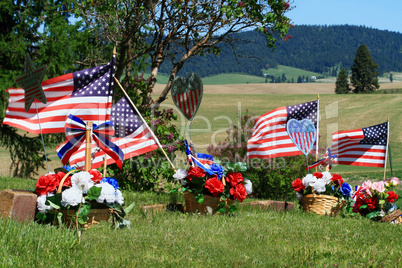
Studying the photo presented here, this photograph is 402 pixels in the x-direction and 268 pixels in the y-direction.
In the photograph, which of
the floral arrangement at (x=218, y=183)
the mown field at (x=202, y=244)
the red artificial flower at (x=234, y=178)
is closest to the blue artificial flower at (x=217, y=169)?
the floral arrangement at (x=218, y=183)

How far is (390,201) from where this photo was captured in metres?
7.36

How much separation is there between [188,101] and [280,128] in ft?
→ 6.03

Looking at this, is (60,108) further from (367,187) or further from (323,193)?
(367,187)

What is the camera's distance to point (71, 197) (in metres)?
5.02

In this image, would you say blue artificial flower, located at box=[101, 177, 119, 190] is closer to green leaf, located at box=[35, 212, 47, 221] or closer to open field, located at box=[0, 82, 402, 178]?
green leaf, located at box=[35, 212, 47, 221]

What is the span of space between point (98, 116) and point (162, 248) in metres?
2.99

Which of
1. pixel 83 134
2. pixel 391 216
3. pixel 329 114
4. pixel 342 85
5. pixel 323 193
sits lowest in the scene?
pixel 329 114

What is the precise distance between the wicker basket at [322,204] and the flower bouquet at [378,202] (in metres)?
0.48

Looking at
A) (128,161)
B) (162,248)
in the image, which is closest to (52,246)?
(162,248)

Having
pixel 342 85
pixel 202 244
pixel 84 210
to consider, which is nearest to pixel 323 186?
pixel 202 244

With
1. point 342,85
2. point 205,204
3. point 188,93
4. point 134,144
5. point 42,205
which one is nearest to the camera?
point 42,205

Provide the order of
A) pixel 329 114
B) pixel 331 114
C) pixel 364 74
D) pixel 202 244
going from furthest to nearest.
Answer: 1. pixel 364 74
2. pixel 329 114
3. pixel 331 114
4. pixel 202 244

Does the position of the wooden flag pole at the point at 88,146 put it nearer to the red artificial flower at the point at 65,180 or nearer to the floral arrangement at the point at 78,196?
the floral arrangement at the point at 78,196

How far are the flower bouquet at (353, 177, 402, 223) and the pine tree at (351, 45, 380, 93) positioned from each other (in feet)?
329
